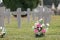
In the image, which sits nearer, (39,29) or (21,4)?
(39,29)

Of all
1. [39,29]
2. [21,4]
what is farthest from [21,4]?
[39,29]

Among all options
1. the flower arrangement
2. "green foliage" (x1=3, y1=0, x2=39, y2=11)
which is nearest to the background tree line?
"green foliage" (x1=3, y1=0, x2=39, y2=11)

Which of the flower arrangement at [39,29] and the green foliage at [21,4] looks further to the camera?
the green foliage at [21,4]

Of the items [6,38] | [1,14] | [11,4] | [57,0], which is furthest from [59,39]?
[57,0]

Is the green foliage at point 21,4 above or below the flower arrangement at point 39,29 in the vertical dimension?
above

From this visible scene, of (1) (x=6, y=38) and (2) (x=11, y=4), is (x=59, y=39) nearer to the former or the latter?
(1) (x=6, y=38)

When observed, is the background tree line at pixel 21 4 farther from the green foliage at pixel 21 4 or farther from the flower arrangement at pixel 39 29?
the flower arrangement at pixel 39 29

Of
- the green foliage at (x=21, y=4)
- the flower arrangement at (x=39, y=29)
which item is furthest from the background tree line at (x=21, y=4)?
the flower arrangement at (x=39, y=29)

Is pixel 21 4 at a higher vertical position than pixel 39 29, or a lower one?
higher

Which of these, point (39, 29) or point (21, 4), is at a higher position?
point (21, 4)

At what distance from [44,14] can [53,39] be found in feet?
24.5

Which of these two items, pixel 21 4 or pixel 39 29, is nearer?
pixel 39 29

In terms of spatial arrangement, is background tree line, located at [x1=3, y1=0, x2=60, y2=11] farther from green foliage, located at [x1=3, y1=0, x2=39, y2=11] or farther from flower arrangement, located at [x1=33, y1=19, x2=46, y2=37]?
flower arrangement, located at [x1=33, y1=19, x2=46, y2=37]

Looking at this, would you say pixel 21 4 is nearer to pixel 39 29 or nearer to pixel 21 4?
pixel 21 4
